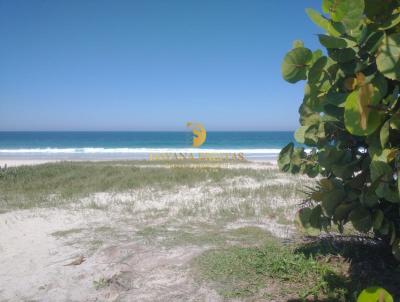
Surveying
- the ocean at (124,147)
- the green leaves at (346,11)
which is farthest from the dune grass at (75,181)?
the ocean at (124,147)

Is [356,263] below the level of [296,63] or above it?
below

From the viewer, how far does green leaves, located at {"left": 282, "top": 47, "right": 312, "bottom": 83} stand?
5.22ft

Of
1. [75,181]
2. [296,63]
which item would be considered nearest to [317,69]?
[296,63]

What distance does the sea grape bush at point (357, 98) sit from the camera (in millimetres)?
1304

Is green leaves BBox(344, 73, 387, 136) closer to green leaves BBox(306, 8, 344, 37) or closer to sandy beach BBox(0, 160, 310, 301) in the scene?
green leaves BBox(306, 8, 344, 37)

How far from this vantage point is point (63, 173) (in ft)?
40.2

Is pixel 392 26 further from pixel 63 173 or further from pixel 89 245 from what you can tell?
pixel 63 173

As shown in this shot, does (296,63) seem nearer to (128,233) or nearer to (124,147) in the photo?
(128,233)

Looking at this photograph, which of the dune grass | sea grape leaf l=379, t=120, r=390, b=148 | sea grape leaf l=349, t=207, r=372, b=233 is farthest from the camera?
the dune grass

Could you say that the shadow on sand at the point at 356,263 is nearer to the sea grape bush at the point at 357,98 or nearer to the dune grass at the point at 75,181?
the sea grape bush at the point at 357,98

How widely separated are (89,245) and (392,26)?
4.83 m

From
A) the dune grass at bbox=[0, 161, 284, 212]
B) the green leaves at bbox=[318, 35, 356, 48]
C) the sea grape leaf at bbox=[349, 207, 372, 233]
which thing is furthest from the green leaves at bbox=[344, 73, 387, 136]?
the dune grass at bbox=[0, 161, 284, 212]

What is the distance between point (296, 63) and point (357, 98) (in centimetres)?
45

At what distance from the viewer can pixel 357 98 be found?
124 cm
